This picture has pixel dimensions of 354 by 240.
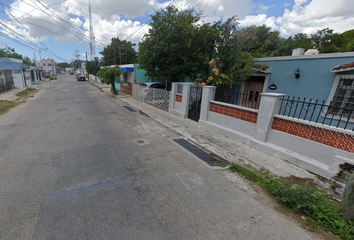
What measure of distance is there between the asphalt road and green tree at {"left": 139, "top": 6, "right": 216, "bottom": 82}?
5.66 m

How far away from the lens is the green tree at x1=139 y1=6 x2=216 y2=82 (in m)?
8.35

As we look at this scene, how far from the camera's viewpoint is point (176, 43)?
841 cm

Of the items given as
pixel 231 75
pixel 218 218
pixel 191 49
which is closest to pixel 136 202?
pixel 218 218

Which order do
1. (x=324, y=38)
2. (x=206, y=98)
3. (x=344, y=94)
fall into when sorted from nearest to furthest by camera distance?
Answer: (x=344, y=94) → (x=206, y=98) → (x=324, y=38)

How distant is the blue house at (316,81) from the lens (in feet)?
18.3

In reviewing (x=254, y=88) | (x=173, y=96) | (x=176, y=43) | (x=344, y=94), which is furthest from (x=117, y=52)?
(x=344, y=94)

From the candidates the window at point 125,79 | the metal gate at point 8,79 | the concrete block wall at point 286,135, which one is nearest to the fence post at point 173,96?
the concrete block wall at point 286,135

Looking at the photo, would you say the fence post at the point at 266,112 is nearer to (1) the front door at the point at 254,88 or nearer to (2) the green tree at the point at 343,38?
(1) the front door at the point at 254,88

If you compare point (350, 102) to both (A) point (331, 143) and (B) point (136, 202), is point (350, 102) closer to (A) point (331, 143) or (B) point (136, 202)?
(A) point (331, 143)

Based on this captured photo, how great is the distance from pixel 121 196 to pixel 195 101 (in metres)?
5.93

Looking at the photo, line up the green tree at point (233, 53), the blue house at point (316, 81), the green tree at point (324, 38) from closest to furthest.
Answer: the blue house at point (316, 81), the green tree at point (233, 53), the green tree at point (324, 38)

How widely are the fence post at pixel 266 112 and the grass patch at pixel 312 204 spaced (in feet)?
5.17

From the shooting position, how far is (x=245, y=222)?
2412mm

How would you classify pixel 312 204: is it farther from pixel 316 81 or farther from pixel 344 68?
pixel 316 81
